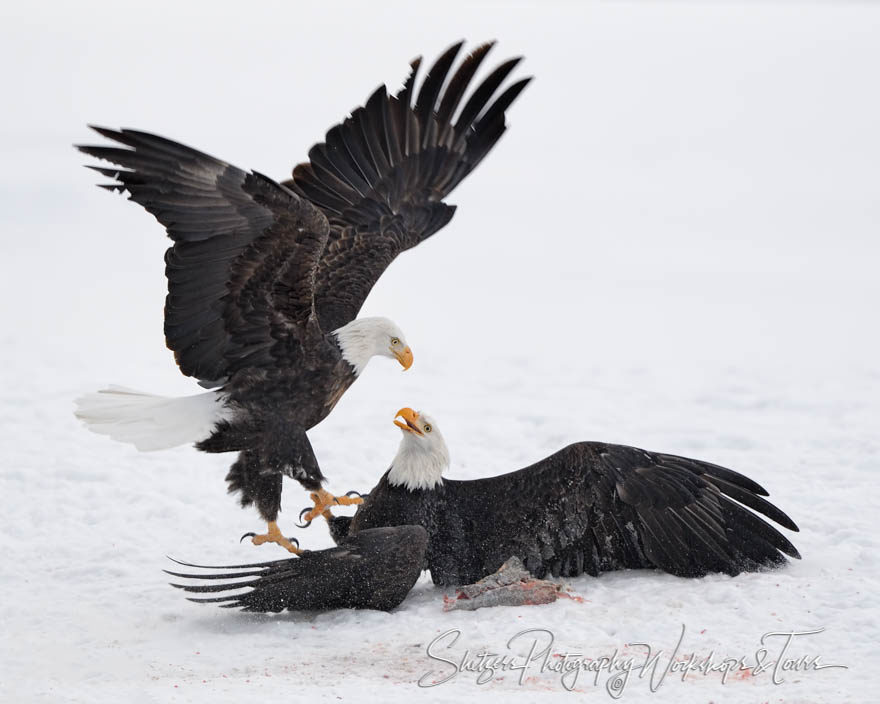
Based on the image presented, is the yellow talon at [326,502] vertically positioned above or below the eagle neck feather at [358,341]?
below

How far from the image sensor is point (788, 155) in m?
28.3

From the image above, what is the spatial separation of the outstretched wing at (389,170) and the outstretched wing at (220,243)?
48.5 inches

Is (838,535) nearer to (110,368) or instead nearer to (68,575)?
(68,575)

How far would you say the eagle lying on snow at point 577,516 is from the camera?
5.51 m

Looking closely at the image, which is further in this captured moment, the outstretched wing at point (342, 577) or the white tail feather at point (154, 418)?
the white tail feather at point (154, 418)

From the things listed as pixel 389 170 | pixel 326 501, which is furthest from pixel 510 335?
pixel 326 501

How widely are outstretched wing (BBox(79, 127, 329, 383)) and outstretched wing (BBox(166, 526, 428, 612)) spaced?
44.2 inches

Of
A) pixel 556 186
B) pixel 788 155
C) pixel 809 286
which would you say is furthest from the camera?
pixel 788 155

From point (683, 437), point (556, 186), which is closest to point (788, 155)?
point (556, 186)

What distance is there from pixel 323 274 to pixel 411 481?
1.74 m

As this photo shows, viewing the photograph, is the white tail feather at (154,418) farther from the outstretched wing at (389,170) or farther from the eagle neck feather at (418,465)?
the outstretched wing at (389,170)

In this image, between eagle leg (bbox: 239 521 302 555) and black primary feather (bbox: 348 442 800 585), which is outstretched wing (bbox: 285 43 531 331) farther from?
black primary feather (bbox: 348 442 800 585)

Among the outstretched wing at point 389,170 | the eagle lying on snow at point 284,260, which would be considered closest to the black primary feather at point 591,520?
the eagle lying on snow at point 284,260

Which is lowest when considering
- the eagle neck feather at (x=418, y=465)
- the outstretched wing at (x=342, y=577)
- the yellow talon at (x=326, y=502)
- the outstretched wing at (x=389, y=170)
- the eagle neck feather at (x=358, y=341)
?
the outstretched wing at (x=342, y=577)
